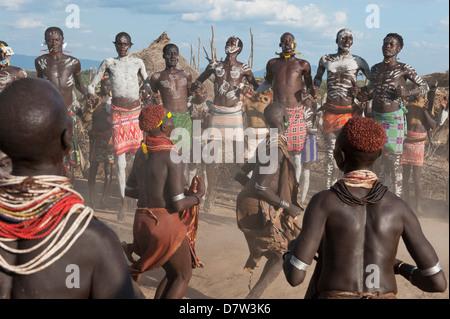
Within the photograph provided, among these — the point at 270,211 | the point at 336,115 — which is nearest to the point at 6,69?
the point at 270,211

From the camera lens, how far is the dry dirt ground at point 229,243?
5.27 meters

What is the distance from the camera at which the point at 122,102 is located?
792 cm

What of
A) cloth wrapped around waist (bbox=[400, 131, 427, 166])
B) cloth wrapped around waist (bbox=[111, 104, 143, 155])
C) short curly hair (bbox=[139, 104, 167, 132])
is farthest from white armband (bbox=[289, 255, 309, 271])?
cloth wrapped around waist (bbox=[400, 131, 427, 166])

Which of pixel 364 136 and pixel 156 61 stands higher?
pixel 156 61

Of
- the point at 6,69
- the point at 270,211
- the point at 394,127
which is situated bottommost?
the point at 270,211

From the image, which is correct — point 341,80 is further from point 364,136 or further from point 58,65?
point 364,136

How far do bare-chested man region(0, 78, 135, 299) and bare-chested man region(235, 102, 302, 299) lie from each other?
317 centimetres

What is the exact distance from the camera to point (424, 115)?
810cm

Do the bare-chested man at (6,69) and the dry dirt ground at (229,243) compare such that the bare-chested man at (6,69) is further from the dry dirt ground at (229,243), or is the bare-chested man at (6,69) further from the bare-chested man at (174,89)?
the dry dirt ground at (229,243)

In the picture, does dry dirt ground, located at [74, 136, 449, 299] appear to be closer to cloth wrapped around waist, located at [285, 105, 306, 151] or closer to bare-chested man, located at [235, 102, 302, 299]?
bare-chested man, located at [235, 102, 302, 299]

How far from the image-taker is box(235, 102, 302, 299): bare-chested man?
482cm

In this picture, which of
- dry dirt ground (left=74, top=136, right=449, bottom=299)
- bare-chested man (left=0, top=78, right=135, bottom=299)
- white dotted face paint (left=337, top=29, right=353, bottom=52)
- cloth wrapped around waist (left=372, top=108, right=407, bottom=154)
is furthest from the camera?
white dotted face paint (left=337, top=29, right=353, bottom=52)

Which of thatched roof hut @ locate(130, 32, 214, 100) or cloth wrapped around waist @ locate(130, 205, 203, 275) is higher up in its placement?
thatched roof hut @ locate(130, 32, 214, 100)

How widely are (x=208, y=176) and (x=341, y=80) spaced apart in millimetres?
2616
